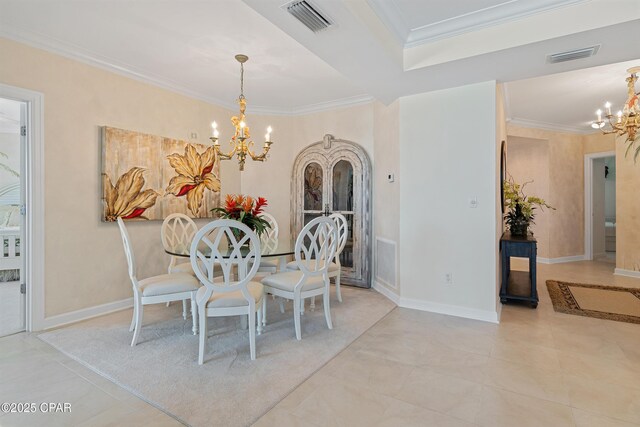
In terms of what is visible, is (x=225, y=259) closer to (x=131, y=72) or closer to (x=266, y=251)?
(x=266, y=251)

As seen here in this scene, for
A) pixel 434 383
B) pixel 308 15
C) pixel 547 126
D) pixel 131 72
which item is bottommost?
pixel 434 383

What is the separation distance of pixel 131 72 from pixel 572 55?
170 inches

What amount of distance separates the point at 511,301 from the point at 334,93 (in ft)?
11.5

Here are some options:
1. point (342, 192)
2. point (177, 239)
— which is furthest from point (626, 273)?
point (177, 239)

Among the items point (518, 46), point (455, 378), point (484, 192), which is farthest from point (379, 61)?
point (455, 378)

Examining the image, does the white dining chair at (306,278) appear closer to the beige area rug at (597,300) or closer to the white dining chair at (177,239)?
the white dining chair at (177,239)

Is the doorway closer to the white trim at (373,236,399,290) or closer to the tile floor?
the white trim at (373,236,399,290)

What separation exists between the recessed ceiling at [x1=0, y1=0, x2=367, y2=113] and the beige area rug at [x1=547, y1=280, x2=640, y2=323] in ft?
12.3

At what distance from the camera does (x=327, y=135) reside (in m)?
4.85

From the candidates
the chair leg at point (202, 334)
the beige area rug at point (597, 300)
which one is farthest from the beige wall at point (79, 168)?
the beige area rug at point (597, 300)

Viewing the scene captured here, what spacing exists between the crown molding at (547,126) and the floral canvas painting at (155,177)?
5.37m

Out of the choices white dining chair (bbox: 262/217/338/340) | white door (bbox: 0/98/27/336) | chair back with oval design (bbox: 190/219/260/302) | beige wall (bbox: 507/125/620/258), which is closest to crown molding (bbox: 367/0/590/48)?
white dining chair (bbox: 262/217/338/340)

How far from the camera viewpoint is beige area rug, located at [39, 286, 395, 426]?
1.89 m

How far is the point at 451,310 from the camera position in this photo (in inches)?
135
